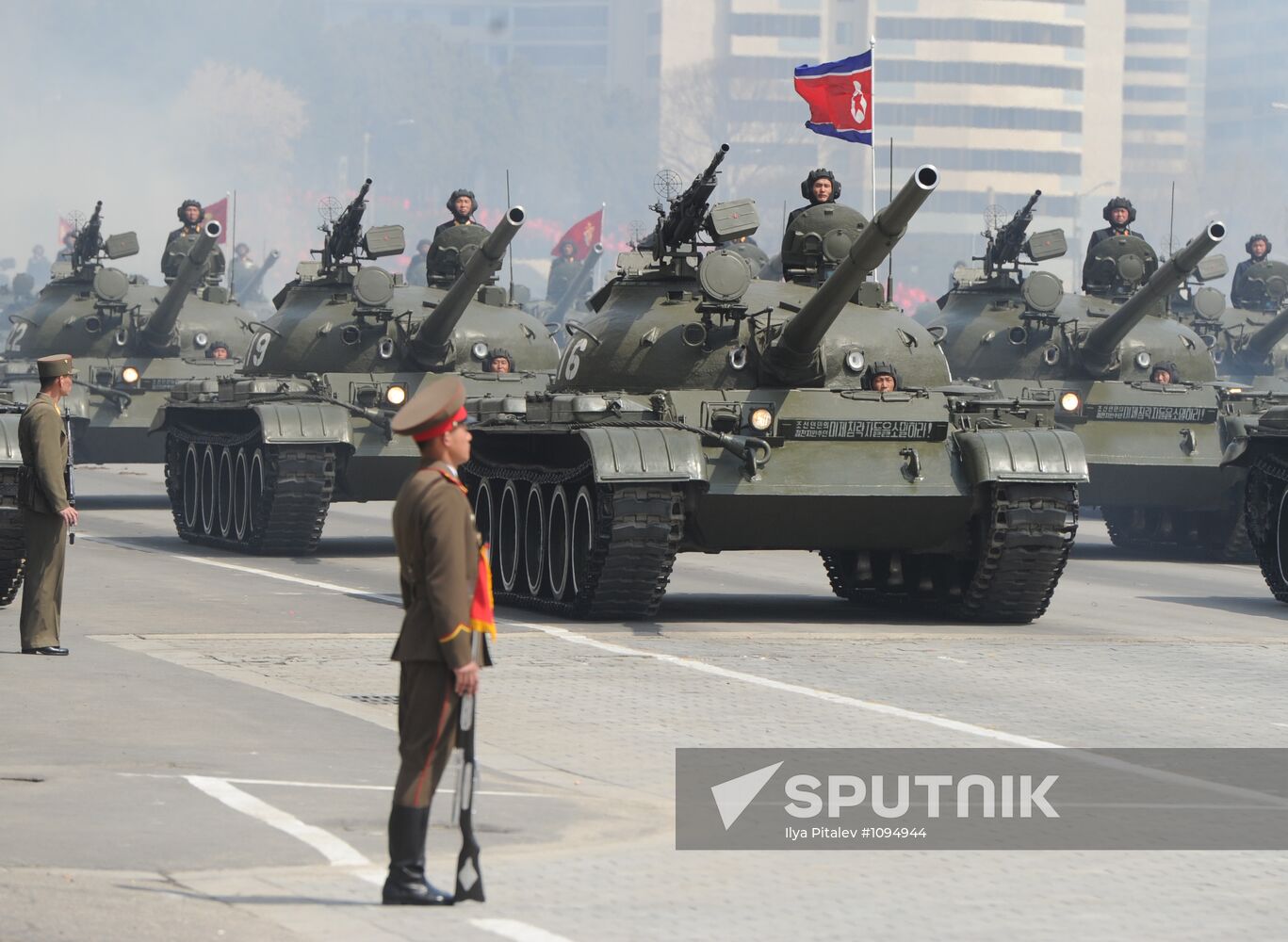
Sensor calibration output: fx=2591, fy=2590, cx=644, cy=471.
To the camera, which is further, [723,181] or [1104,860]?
[723,181]

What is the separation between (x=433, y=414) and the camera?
344 inches

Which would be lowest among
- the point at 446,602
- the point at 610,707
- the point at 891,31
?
the point at 610,707

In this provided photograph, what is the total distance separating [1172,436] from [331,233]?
9.64 meters

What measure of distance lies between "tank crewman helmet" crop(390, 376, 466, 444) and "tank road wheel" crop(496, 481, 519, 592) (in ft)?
38.9

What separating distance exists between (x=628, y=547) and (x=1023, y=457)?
2931 millimetres

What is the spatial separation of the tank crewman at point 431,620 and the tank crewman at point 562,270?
50.6 meters

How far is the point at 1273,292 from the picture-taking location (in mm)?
38812

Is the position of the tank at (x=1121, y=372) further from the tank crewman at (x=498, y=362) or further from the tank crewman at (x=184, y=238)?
the tank crewman at (x=184, y=238)

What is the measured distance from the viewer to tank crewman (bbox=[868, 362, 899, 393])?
778 inches

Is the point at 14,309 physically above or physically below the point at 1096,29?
below

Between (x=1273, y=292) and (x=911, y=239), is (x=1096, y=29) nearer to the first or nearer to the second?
(x=911, y=239)

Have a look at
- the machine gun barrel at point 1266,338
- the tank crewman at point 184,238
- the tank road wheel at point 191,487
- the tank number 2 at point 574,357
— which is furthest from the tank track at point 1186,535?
the tank crewman at point 184,238

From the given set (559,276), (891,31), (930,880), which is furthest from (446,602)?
(891,31)

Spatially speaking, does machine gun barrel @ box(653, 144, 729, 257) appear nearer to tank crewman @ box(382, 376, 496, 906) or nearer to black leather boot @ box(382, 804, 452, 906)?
tank crewman @ box(382, 376, 496, 906)
